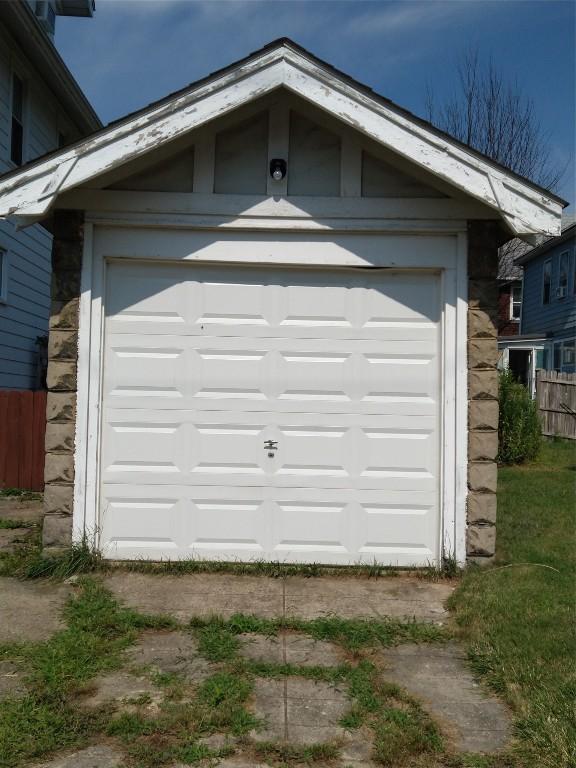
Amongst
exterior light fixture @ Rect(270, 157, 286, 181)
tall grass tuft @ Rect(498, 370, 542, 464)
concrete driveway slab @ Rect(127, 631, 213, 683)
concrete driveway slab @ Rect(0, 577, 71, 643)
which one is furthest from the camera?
tall grass tuft @ Rect(498, 370, 542, 464)

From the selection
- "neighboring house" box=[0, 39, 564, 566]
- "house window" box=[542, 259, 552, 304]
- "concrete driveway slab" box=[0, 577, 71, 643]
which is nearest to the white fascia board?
"neighboring house" box=[0, 39, 564, 566]

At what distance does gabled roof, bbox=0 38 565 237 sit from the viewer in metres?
5.47

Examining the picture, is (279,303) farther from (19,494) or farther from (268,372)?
(19,494)

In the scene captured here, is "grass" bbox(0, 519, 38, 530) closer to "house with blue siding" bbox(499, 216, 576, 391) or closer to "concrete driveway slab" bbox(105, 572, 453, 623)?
"concrete driveway slab" bbox(105, 572, 453, 623)

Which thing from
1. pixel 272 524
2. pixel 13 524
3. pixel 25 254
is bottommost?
pixel 13 524

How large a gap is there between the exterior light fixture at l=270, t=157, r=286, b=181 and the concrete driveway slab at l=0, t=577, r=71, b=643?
12.0 feet

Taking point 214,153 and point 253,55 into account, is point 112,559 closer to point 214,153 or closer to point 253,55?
point 214,153

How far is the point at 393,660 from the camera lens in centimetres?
422

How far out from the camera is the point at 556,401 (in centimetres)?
1781

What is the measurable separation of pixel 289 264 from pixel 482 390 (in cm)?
191

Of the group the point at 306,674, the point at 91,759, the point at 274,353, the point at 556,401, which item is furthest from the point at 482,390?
the point at 556,401

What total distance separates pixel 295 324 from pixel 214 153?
62.4 inches

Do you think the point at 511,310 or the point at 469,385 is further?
the point at 511,310

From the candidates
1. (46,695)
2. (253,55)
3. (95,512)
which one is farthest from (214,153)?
(46,695)
